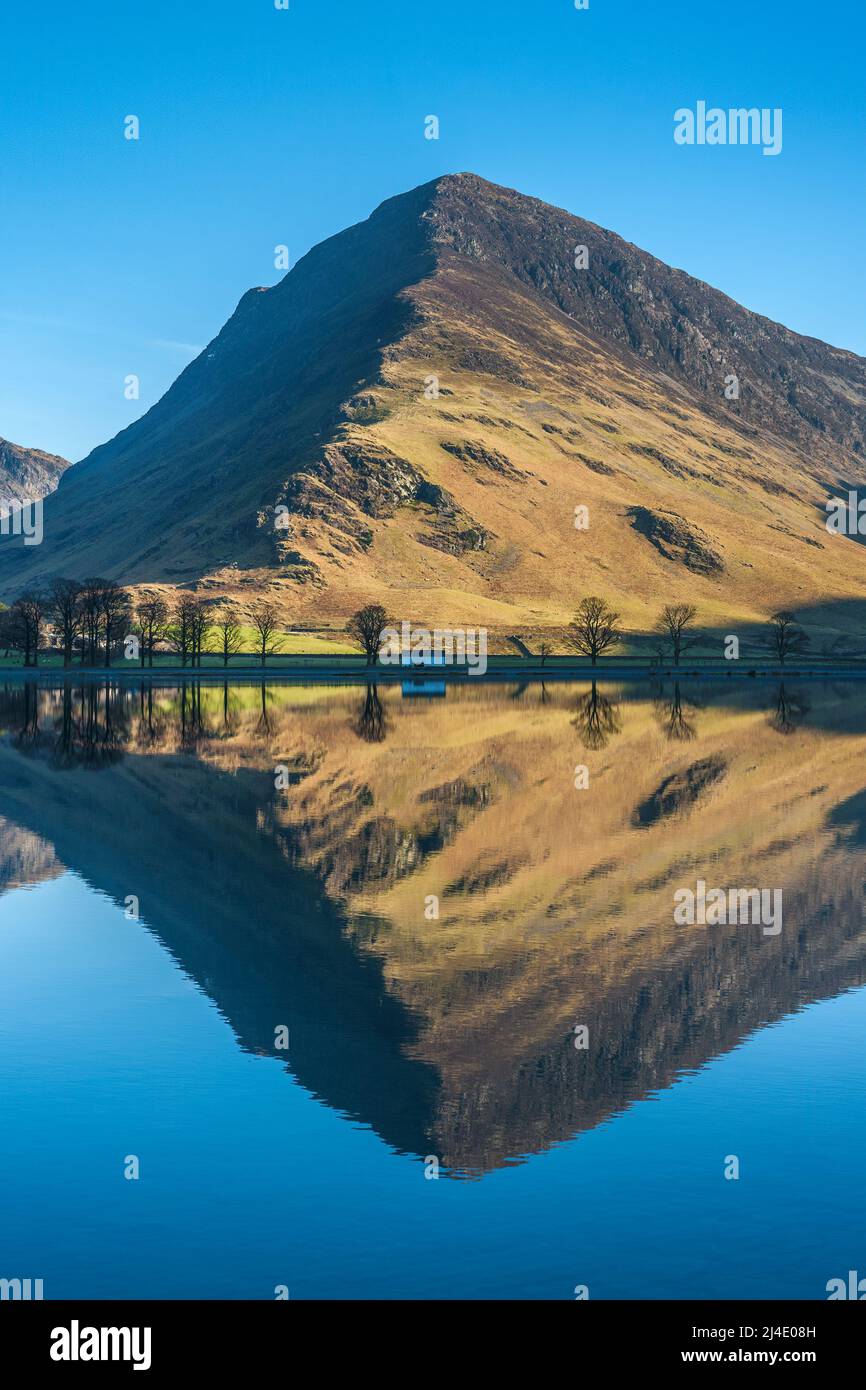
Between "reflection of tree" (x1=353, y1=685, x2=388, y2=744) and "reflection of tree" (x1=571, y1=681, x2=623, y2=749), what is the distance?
13114 millimetres

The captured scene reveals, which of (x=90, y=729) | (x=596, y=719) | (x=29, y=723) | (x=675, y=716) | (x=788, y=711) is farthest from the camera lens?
(x=788, y=711)

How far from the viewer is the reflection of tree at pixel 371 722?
273ft

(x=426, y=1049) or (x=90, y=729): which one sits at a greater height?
(x=90, y=729)

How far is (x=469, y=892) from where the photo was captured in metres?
33.8

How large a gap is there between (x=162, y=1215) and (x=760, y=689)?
159 m

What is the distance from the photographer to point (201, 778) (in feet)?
189

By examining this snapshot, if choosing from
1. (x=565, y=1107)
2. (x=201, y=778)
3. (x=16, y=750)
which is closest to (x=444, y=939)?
(x=565, y=1107)

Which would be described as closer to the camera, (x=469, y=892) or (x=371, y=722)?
(x=469, y=892)

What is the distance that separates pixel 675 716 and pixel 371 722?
83.1 ft
